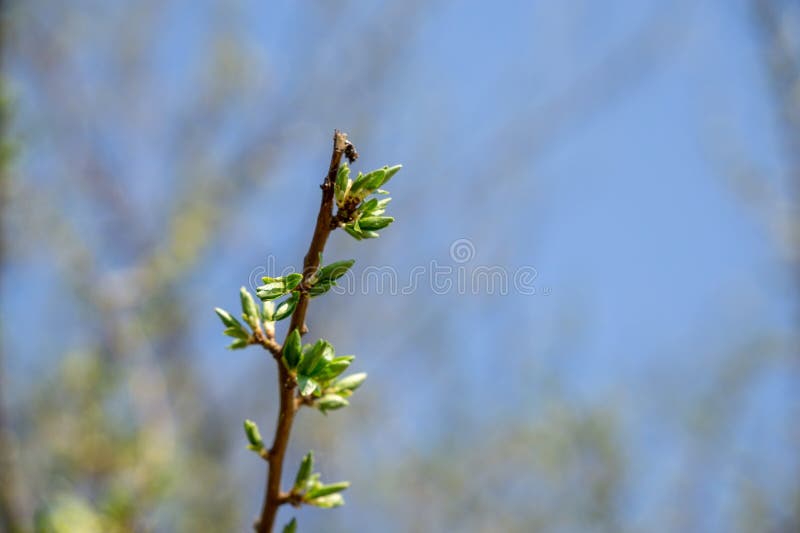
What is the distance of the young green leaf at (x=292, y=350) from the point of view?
3.26 feet

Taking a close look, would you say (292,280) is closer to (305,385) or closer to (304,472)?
(305,385)

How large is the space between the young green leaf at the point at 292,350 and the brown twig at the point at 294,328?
0.04 feet

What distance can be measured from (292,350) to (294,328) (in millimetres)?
35

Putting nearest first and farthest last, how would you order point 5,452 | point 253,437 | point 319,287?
point 319,287
point 253,437
point 5,452

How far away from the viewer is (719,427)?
6711mm

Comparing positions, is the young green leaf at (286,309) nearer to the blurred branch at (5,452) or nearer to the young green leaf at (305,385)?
the young green leaf at (305,385)

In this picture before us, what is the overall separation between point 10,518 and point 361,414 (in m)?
5.32

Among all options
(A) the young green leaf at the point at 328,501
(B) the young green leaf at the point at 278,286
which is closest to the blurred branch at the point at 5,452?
(A) the young green leaf at the point at 328,501

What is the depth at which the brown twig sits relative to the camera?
945 mm

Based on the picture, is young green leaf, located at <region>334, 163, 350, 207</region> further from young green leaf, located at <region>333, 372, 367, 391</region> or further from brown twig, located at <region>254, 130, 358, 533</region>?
young green leaf, located at <region>333, 372, 367, 391</region>

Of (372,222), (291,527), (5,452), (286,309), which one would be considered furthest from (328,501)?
(5,452)

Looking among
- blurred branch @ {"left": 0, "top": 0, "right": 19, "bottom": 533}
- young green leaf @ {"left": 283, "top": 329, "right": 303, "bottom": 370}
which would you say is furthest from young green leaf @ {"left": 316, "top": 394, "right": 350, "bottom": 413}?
blurred branch @ {"left": 0, "top": 0, "right": 19, "bottom": 533}

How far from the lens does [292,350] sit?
3.32 ft

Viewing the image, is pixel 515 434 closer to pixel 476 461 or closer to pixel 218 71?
pixel 476 461
